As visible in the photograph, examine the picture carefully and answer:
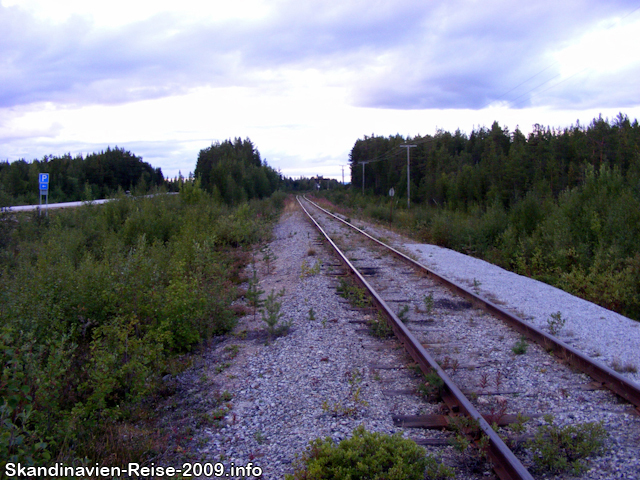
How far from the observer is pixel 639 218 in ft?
37.3

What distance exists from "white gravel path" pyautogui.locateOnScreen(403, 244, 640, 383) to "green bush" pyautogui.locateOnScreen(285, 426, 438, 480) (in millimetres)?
3247

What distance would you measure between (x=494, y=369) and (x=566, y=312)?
10.8ft

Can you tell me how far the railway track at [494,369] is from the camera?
4125mm

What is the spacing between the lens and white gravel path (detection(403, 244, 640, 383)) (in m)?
5.88

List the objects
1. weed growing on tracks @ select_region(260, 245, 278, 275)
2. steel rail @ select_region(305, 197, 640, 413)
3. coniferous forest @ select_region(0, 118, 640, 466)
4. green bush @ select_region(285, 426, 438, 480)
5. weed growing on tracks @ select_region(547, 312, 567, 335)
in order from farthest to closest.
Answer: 1. weed growing on tracks @ select_region(260, 245, 278, 275)
2. weed growing on tracks @ select_region(547, 312, 567, 335)
3. steel rail @ select_region(305, 197, 640, 413)
4. coniferous forest @ select_region(0, 118, 640, 466)
5. green bush @ select_region(285, 426, 438, 480)

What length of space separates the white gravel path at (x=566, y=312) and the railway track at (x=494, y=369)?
52 centimetres

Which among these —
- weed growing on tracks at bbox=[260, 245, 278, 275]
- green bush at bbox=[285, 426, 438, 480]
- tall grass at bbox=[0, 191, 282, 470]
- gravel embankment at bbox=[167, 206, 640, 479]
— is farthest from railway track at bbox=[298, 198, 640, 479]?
weed growing on tracks at bbox=[260, 245, 278, 275]

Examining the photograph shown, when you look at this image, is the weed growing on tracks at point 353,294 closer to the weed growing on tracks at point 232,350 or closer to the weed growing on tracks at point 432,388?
the weed growing on tracks at point 232,350

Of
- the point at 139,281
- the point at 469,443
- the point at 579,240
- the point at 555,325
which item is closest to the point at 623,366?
the point at 555,325

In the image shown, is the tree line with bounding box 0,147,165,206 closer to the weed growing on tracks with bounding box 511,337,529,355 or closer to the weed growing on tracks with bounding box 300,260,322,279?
the weed growing on tracks with bounding box 300,260,322,279

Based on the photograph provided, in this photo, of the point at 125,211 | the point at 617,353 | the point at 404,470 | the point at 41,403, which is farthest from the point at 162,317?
the point at 125,211

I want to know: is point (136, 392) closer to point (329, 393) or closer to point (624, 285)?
point (329, 393)

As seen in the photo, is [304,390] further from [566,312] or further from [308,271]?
[308,271]

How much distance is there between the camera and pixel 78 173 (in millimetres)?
64188
